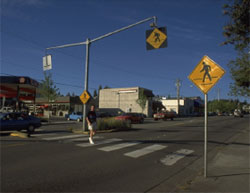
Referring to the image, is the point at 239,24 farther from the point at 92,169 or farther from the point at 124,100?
the point at 124,100

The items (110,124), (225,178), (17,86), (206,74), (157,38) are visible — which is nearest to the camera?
Answer: (225,178)

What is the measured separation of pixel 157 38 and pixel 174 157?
5.74 metres

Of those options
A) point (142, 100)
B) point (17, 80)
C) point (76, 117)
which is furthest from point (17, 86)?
point (142, 100)

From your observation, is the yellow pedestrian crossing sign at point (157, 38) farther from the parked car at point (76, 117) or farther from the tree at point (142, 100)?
the tree at point (142, 100)

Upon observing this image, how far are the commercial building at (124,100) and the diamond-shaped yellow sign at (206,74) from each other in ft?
156

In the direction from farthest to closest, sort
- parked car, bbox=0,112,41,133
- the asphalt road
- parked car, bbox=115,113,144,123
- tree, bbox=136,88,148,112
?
tree, bbox=136,88,148,112 < parked car, bbox=115,113,144,123 < parked car, bbox=0,112,41,133 < the asphalt road

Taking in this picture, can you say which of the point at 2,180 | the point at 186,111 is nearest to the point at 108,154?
the point at 2,180

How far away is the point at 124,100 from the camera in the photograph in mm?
61219

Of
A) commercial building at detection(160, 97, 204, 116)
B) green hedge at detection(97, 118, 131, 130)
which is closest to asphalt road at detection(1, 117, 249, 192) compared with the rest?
green hedge at detection(97, 118, 131, 130)

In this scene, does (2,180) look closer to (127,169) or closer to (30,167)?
(30,167)

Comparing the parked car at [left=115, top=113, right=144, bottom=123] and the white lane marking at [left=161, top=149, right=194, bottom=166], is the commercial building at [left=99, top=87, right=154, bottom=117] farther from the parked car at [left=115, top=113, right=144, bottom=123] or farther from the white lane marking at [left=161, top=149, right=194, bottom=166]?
the white lane marking at [left=161, top=149, right=194, bottom=166]

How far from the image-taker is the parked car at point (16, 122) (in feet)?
44.5

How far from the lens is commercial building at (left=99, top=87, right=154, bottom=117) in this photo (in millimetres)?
57719

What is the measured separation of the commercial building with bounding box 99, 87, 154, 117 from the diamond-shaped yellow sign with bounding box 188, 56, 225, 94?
4758 centimetres
